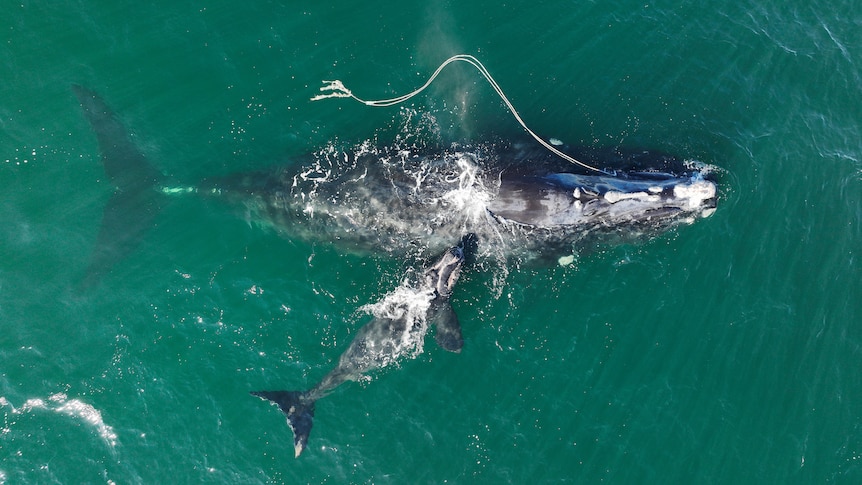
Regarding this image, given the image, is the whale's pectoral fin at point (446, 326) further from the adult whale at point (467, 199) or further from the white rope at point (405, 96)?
the white rope at point (405, 96)

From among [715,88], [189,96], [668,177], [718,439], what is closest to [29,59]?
[189,96]

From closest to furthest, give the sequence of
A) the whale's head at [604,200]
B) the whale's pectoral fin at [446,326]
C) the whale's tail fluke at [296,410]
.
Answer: the whale's tail fluke at [296,410] < the whale's pectoral fin at [446,326] < the whale's head at [604,200]

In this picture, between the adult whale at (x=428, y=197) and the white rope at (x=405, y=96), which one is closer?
the adult whale at (x=428, y=197)

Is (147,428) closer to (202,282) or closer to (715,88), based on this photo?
(202,282)

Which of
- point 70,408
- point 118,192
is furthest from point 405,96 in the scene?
point 70,408

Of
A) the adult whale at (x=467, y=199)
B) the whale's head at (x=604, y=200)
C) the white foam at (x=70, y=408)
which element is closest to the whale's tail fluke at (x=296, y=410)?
the white foam at (x=70, y=408)

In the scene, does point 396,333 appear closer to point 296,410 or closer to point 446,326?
point 446,326

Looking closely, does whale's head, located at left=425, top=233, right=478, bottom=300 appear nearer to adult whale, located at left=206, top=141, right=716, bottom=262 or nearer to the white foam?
adult whale, located at left=206, top=141, right=716, bottom=262

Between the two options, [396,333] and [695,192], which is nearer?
[396,333]
